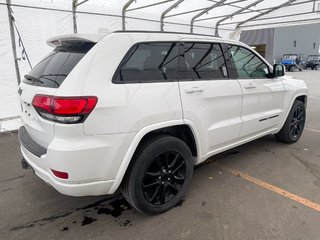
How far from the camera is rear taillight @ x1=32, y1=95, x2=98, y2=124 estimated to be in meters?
1.99

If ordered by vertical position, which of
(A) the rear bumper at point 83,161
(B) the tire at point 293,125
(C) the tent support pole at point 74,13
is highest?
(C) the tent support pole at point 74,13

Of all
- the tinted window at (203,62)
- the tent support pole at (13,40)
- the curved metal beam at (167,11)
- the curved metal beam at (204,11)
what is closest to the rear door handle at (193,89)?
the tinted window at (203,62)

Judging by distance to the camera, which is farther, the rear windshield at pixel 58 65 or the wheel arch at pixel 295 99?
the wheel arch at pixel 295 99

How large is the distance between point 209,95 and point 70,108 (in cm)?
153

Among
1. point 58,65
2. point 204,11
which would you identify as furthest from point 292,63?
point 58,65

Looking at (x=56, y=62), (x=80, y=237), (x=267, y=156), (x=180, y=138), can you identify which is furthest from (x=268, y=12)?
(x=80, y=237)

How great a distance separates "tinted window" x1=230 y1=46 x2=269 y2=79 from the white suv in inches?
1.6

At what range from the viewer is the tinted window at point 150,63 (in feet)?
7.54

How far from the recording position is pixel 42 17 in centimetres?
604

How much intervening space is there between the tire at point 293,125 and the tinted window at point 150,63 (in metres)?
2.76

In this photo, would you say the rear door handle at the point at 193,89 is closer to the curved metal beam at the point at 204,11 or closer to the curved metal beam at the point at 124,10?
the curved metal beam at the point at 124,10

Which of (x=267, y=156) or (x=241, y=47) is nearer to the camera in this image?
(x=241, y=47)

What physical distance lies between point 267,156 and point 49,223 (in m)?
3.26

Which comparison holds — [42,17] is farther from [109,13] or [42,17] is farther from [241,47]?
[241,47]
